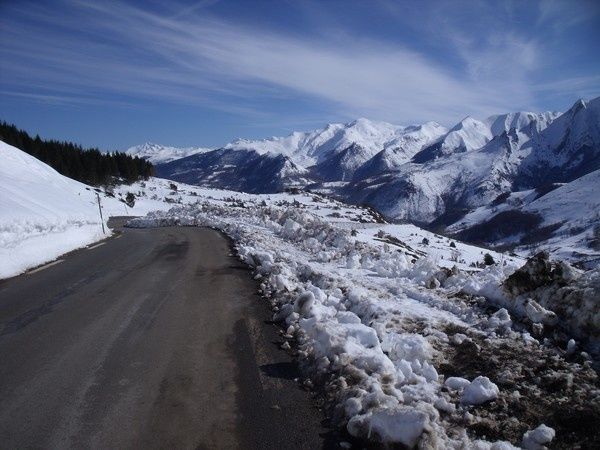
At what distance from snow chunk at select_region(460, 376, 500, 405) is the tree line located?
299 ft

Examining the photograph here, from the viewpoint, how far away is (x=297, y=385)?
5973mm

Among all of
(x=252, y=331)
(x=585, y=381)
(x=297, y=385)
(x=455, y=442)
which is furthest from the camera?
(x=252, y=331)

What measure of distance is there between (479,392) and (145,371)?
433 centimetres

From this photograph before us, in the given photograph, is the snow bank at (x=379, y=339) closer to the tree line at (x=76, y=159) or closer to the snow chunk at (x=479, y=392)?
the snow chunk at (x=479, y=392)

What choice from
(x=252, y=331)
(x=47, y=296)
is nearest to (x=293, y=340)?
(x=252, y=331)

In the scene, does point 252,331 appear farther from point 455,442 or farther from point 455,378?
point 455,442

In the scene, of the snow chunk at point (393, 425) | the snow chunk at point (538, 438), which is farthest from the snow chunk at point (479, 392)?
the snow chunk at point (393, 425)

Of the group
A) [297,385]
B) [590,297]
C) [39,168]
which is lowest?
[297,385]

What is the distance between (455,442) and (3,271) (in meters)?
12.6

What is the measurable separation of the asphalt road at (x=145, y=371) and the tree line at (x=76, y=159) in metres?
84.2

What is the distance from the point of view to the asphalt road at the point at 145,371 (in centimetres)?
481

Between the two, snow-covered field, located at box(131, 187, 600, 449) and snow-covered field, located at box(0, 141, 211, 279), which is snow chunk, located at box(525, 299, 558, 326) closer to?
snow-covered field, located at box(131, 187, 600, 449)

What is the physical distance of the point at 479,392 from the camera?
521 cm

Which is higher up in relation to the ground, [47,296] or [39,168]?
[39,168]
